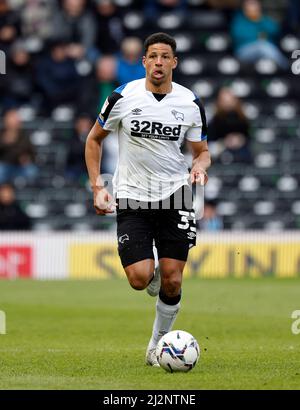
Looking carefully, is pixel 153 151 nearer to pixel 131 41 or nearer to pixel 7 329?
pixel 7 329

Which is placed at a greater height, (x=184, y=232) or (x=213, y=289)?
(x=184, y=232)

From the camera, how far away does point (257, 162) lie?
23.2 metres

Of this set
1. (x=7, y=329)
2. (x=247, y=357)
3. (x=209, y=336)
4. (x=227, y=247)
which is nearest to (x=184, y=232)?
(x=247, y=357)

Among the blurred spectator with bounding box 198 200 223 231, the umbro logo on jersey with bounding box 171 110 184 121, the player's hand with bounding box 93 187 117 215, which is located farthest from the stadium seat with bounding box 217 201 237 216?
the player's hand with bounding box 93 187 117 215

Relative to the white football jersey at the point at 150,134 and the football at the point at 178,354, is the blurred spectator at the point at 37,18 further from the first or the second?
the football at the point at 178,354

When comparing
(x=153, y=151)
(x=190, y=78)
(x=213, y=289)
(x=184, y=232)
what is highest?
(x=190, y=78)

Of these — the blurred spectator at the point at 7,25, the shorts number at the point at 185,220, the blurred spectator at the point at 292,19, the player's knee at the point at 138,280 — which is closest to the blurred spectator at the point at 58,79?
the blurred spectator at the point at 7,25

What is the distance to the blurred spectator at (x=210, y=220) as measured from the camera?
21797mm

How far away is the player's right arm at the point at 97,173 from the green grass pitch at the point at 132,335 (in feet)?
4.27

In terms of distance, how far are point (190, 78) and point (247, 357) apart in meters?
15.4

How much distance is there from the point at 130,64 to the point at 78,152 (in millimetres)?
2077

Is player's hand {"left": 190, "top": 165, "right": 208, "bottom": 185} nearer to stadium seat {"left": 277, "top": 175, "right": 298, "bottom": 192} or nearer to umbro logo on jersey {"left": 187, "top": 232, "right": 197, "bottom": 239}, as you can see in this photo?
umbro logo on jersey {"left": 187, "top": 232, "right": 197, "bottom": 239}

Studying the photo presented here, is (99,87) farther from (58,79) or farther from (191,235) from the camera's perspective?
(191,235)

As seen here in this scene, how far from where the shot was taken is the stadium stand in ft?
74.4
